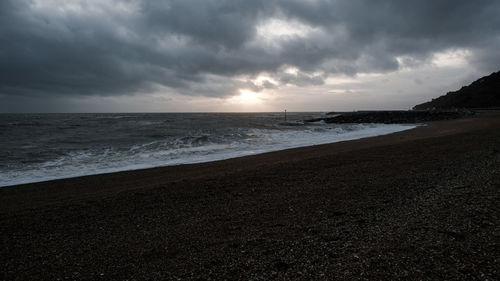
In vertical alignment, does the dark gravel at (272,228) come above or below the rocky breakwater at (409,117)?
below

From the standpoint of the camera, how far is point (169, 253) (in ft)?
12.2

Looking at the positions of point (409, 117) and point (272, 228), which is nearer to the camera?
point (272, 228)

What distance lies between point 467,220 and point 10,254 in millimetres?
7559

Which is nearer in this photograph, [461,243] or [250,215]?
[461,243]

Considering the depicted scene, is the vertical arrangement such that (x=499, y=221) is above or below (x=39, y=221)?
above

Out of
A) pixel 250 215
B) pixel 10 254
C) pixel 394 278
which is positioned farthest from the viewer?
pixel 250 215

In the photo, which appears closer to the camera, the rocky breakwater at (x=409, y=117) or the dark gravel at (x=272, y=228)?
the dark gravel at (x=272, y=228)

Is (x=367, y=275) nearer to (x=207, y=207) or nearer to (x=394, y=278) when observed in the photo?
(x=394, y=278)

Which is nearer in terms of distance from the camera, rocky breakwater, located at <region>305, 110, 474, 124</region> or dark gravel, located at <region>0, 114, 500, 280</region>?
dark gravel, located at <region>0, 114, 500, 280</region>

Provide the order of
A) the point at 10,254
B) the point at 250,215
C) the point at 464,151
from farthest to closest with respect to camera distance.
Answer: the point at 464,151 < the point at 250,215 < the point at 10,254

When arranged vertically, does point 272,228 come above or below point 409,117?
below

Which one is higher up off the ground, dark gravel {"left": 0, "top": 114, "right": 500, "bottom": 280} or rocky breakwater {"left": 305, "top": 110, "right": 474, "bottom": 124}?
rocky breakwater {"left": 305, "top": 110, "right": 474, "bottom": 124}

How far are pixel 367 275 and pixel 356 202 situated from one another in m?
2.61

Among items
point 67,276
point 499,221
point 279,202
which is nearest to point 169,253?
point 67,276
